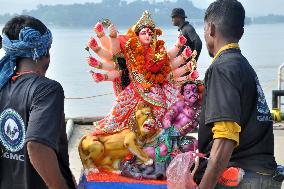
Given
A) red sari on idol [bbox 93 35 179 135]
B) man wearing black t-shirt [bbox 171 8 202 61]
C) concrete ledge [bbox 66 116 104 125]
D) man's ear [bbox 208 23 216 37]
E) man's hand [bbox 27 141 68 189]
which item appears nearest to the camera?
man's hand [bbox 27 141 68 189]

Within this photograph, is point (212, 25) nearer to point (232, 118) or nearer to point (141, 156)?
point (232, 118)

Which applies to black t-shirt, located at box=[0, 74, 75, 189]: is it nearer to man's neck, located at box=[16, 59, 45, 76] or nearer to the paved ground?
man's neck, located at box=[16, 59, 45, 76]

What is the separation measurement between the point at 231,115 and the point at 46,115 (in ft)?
2.65

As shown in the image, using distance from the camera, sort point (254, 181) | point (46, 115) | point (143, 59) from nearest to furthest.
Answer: point (46, 115), point (254, 181), point (143, 59)

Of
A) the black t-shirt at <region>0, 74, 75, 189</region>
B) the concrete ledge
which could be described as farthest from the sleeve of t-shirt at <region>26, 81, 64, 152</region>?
the concrete ledge

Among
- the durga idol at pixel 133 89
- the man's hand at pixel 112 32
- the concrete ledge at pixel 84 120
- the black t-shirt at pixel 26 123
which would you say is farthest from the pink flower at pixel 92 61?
the concrete ledge at pixel 84 120

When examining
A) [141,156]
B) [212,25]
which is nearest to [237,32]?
[212,25]

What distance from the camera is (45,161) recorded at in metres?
2.43

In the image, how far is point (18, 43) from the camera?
104 inches

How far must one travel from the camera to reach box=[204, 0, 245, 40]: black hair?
268cm

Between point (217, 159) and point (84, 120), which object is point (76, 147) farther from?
point (217, 159)

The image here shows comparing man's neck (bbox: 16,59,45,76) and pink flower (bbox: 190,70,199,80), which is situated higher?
man's neck (bbox: 16,59,45,76)

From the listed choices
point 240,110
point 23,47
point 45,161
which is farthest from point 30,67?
point 240,110

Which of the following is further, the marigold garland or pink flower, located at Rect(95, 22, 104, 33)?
pink flower, located at Rect(95, 22, 104, 33)
